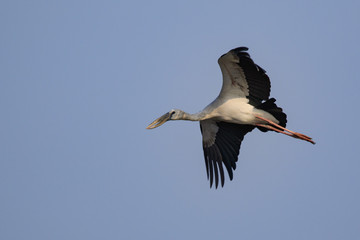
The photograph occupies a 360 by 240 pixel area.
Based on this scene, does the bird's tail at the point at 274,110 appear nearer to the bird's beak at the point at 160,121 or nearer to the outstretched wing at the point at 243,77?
the outstretched wing at the point at 243,77

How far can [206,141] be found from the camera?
17.3 meters

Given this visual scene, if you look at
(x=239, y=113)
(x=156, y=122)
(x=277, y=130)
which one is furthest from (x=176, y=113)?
(x=277, y=130)

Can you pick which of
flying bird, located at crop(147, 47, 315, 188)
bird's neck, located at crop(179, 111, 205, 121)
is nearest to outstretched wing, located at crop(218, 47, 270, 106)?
flying bird, located at crop(147, 47, 315, 188)

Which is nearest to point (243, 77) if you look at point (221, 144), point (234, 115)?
point (234, 115)

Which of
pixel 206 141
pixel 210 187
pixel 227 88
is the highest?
pixel 227 88

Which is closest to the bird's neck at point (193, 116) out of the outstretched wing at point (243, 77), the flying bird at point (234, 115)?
the flying bird at point (234, 115)

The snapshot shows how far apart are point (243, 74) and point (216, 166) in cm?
265

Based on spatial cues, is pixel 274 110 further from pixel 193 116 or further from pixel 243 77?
pixel 193 116

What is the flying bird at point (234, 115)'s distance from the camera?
15.4 meters

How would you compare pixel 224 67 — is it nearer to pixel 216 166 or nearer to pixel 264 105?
pixel 264 105

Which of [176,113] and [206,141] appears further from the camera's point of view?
[206,141]

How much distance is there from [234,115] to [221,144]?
122cm

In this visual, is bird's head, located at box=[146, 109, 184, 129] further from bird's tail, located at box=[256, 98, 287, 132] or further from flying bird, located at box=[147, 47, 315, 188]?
bird's tail, located at box=[256, 98, 287, 132]

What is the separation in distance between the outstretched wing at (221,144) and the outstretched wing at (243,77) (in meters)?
1.18
